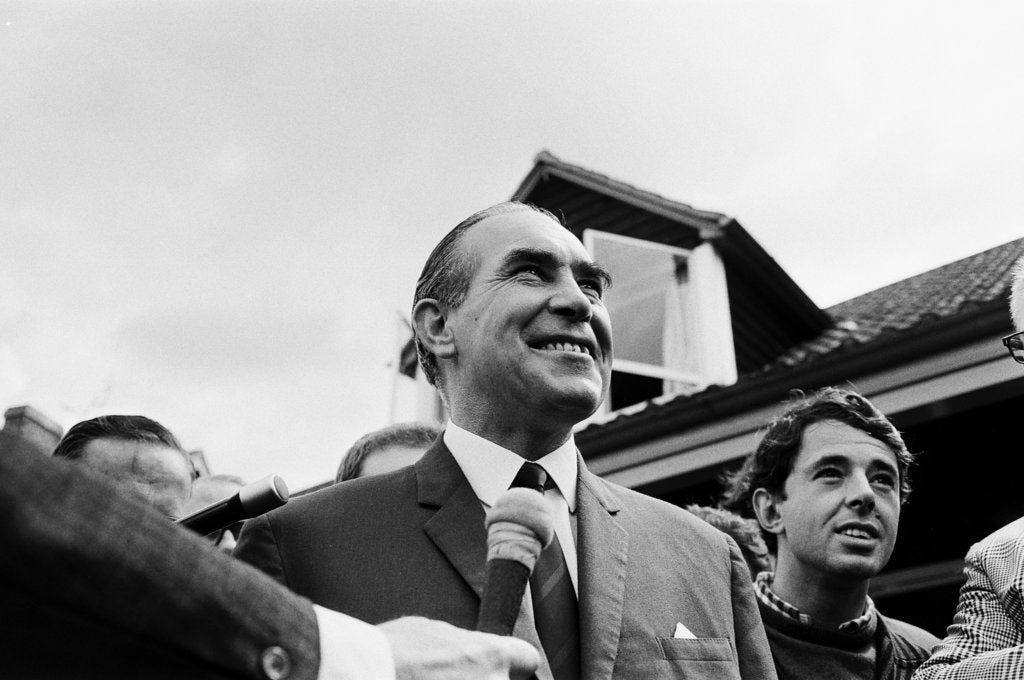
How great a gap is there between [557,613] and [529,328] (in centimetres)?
61

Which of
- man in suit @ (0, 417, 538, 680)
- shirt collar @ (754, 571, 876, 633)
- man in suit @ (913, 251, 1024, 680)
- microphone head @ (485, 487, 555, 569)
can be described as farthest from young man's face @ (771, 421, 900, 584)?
man in suit @ (0, 417, 538, 680)

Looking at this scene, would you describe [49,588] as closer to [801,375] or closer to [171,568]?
[171,568]

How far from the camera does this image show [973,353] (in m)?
5.76

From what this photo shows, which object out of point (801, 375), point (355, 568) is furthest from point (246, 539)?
point (801, 375)

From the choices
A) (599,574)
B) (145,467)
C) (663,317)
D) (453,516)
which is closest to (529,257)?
(453,516)

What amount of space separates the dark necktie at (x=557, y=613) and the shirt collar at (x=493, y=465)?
170 mm

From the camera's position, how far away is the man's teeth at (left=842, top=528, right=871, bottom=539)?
318 cm

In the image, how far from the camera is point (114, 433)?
349 centimetres

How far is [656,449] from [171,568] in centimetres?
645

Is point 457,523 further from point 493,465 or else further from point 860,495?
point 860,495

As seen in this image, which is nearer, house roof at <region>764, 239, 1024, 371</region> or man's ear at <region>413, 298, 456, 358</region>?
man's ear at <region>413, 298, 456, 358</region>

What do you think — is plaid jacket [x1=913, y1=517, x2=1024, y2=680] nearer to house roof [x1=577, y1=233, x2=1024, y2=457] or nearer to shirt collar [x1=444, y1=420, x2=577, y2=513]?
shirt collar [x1=444, y1=420, x2=577, y2=513]

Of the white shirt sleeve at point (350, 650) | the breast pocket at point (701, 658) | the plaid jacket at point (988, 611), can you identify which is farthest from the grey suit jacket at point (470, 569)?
the white shirt sleeve at point (350, 650)

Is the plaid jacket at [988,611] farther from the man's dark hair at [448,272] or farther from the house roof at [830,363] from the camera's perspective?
the house roof at [830,363]
